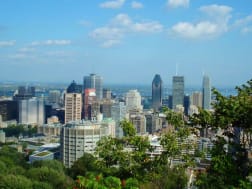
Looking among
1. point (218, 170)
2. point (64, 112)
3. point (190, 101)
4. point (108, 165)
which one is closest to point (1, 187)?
point (108, 165)

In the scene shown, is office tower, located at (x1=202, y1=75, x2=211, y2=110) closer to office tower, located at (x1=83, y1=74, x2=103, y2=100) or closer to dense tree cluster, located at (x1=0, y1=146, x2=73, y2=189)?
office tower, located at (x1=83, y1=74, x2=103, y2=100)

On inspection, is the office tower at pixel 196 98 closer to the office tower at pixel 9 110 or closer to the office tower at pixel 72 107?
the office tower at pixel 72 107

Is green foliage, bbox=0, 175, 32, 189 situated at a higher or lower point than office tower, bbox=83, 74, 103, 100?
lower

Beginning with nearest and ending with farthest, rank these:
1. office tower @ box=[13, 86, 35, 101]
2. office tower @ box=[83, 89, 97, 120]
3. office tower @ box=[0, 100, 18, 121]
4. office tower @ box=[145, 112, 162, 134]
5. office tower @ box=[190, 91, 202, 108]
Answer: office tower @ box=[145, 112, 162, 134] → office tower @ box=[83, 89, 97, 120] → office tower @ box=[0, 100, 18, 121] → office tower @ box=[190, 91, 202, 108] → office tower @ box=[13, 86, 35, 101]

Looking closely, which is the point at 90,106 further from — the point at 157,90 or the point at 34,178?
the point at 34,178

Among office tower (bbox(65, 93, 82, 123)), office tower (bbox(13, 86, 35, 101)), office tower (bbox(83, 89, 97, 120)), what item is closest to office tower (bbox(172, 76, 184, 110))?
office tower (bbox(83, 89, 97, 120))

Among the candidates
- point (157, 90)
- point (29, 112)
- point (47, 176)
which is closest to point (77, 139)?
point (47, 176)
